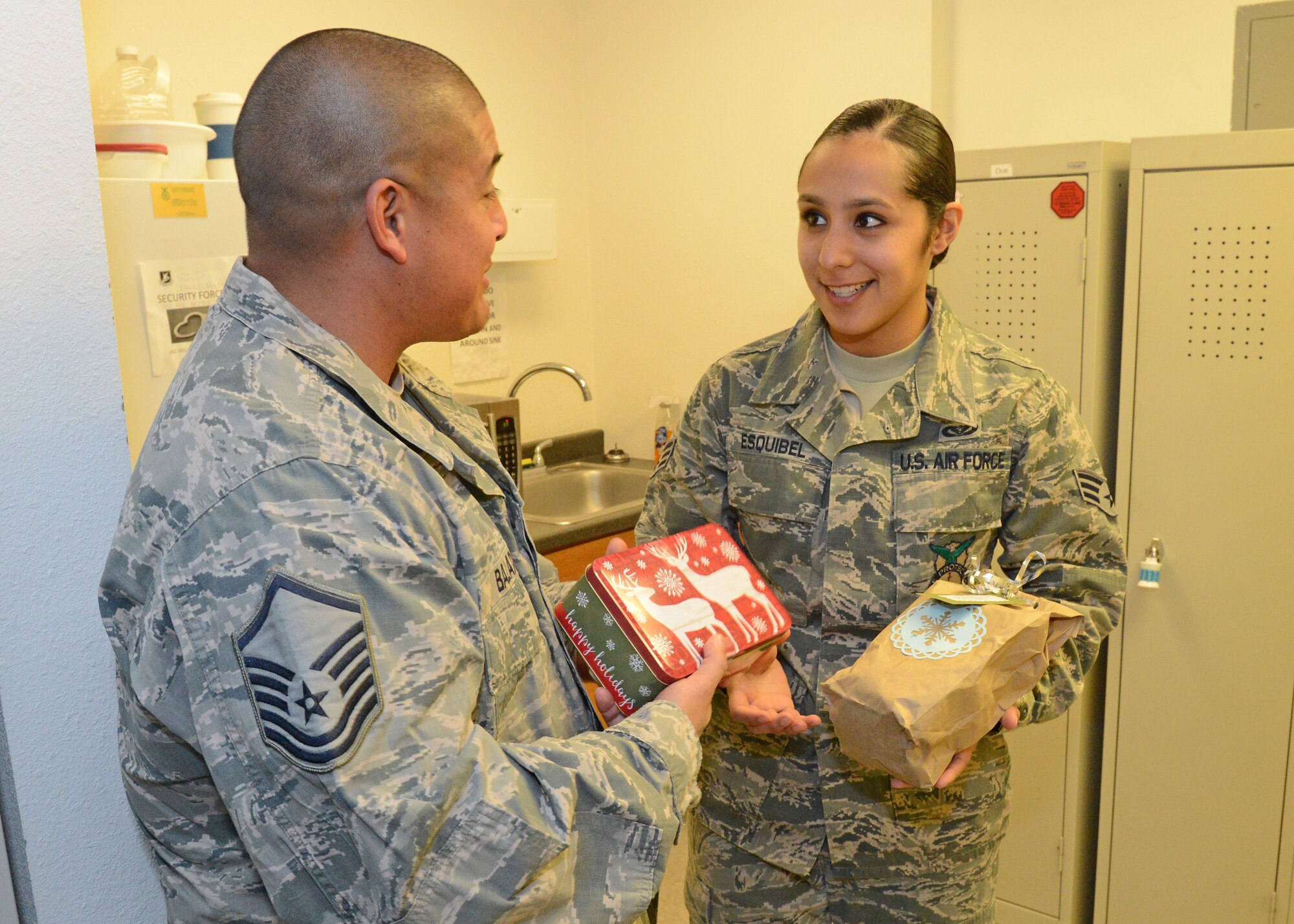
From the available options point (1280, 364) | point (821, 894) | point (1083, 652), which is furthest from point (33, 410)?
point (1280, 364)

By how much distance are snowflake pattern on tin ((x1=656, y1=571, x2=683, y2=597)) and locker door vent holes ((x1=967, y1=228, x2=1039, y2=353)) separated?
4.58 ft

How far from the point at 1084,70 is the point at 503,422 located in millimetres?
1913

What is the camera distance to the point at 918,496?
4.90ft

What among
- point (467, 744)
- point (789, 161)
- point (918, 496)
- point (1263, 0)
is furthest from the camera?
point (789, 161)

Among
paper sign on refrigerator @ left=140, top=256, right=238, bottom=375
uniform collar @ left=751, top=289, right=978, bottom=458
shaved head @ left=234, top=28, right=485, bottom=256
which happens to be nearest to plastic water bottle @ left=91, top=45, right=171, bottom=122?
paper sign on refrigerator @ left=140, top=256, right=238, bottom=375

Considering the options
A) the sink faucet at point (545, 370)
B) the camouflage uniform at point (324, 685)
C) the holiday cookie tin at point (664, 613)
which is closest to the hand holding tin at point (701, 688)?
the holiday cookie tin at point (664, 613)

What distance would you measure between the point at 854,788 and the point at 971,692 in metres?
0.36

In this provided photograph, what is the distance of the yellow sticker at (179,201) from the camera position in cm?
176

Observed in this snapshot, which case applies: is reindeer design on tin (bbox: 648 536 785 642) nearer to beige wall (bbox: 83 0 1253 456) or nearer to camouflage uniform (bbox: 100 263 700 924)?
camouflage uniform (bbox: 100 263 700 924)

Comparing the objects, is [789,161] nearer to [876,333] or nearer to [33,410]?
[876,333]

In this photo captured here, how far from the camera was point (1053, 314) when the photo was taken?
230 centimetres

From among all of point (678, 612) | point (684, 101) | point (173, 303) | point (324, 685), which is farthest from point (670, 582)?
point (684, 101)

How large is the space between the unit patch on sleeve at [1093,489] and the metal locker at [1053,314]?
0.84 metres

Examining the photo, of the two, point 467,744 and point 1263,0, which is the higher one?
point 1263,0
